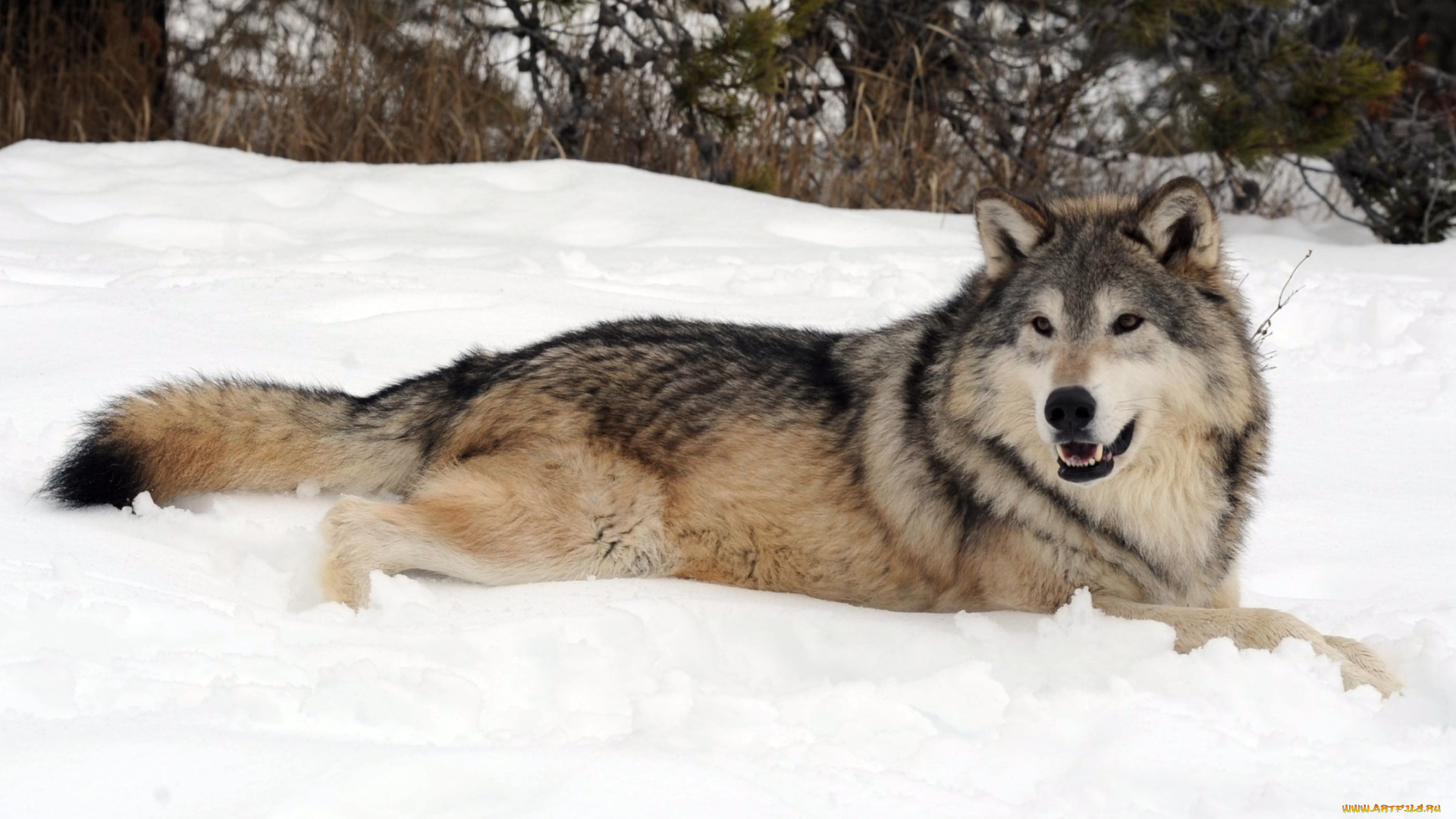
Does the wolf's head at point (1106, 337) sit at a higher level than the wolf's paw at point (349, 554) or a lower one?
higher

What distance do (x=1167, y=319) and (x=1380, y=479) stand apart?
1.96 m

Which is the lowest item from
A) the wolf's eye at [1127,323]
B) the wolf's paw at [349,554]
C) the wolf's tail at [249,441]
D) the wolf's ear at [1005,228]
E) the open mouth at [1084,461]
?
the wolf's paw at [349,554]

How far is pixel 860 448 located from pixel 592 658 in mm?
1271

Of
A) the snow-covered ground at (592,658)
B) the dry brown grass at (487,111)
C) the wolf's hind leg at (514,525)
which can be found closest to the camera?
the snow-covered ground at (592,658)

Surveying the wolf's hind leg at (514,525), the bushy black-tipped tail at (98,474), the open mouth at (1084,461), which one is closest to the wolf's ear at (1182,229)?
the open mouth at (1084,461)

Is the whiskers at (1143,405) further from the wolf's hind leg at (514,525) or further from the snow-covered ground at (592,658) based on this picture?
the wolf's hind leg at (514,525)

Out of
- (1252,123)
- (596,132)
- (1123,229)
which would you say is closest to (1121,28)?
(1252,123)

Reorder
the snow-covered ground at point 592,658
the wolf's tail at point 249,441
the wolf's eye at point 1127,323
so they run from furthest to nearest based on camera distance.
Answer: the wolf's tail at point 249,441 → the wolf's eye at point 1127,323 → the snow-covered ground at point 592,658

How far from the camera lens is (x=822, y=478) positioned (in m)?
3.78

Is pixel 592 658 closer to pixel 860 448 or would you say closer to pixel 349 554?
pixel 349 554

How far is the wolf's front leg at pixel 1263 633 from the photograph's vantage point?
293 cm

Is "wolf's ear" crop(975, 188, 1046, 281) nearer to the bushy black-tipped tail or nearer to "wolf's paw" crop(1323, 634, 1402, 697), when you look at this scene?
"wolf's paw" crop(1323, 634, 1402, 697)

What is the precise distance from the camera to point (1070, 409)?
10.1 ft

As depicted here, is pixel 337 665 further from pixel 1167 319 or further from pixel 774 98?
pixel 774 98
